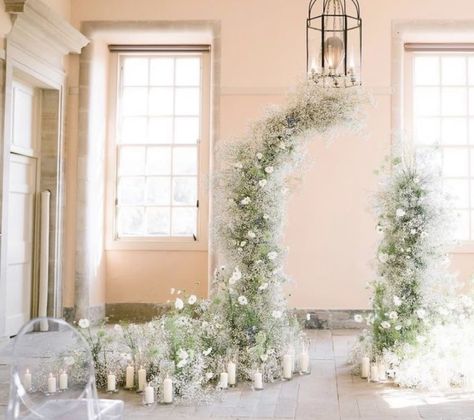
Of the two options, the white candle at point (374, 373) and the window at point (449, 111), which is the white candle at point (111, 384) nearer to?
the white candle at point (374, 373)

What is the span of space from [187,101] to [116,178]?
4.49 feet

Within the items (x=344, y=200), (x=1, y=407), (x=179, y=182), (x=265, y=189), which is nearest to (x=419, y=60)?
(x=344, y=200)

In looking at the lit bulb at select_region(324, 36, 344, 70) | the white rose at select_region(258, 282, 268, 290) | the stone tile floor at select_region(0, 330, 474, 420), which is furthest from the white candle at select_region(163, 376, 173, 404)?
the lit bulb at select_region(324, 36, 344, 70)

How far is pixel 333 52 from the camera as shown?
489 cm

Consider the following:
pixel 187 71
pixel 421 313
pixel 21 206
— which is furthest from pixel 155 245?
pixel 421 313

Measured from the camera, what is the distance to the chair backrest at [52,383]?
3088mm

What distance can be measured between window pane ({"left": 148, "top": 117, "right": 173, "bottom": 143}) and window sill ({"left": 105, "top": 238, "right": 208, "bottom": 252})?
1307 millimetres

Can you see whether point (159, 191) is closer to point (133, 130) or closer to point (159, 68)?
point (133, 130)

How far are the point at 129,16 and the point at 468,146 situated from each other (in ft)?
14.9

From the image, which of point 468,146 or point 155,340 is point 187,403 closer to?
point 155,340

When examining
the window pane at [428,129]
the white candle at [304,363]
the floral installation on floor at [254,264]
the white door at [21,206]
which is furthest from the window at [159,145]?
the white candle at [304,363]

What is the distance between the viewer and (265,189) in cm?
556

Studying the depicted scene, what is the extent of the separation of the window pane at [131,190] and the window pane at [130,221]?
10 cm

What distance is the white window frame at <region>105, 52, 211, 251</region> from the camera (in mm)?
8609
